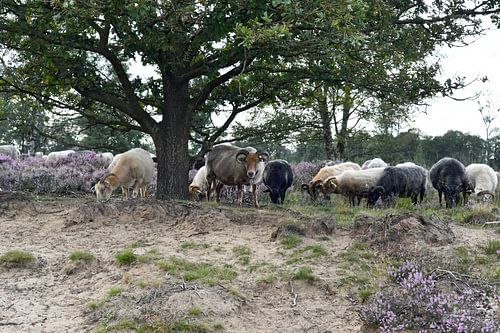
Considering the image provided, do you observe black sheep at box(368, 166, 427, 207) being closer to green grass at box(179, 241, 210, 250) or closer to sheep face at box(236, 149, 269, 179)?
sheep face at box(236, 149, 269, 179)

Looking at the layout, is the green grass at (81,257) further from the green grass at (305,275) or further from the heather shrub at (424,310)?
the heather shrub at (424,310)

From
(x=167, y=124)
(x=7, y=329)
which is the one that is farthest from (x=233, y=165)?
(x=7, y=329)

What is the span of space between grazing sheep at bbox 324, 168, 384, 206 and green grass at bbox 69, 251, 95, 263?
9340mm

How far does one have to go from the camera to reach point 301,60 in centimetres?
1244

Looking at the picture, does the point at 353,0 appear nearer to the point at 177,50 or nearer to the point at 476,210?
the point at 177,50

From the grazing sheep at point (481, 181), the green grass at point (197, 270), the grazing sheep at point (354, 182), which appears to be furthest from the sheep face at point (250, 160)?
the grazing sheep at point (481, 181)

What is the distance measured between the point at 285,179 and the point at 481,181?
6400 mm

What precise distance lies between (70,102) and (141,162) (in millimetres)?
2481

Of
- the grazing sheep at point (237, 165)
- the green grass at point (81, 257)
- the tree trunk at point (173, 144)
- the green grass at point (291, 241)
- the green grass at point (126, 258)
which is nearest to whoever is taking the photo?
the green grass at point (126, 258)

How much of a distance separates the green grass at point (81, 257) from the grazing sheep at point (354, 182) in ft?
30.6

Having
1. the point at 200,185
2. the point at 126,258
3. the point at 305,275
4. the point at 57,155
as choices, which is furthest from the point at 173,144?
the point at 57,155

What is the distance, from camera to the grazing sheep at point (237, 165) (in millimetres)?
14164

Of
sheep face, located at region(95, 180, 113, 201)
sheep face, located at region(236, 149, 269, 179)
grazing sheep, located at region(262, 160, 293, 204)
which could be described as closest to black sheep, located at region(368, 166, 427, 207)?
grazing sheep, located at region(262, 160, 293, 204)

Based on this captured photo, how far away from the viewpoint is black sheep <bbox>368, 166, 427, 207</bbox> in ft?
51.8
